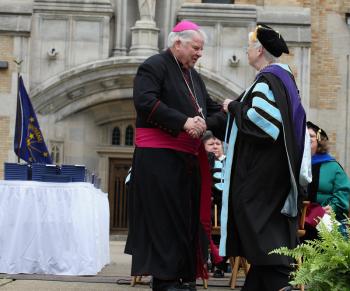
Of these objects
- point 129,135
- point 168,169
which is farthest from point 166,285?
point 129,135

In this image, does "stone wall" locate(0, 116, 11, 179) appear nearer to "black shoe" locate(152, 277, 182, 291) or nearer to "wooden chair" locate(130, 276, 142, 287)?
"wooden chair" locate(130, 276, 142, 287)

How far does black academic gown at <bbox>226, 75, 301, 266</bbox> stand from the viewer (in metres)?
5.85

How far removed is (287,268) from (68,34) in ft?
44.9

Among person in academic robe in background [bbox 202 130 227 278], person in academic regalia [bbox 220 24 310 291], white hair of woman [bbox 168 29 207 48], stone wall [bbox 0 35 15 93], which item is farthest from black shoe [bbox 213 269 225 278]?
stone wall [bbox 0 35 15 93]

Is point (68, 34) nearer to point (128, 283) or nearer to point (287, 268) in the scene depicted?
point (128, 283)

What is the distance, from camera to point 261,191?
596 centimetres

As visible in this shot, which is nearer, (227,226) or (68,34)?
(227,226)

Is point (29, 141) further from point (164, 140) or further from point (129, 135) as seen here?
point (129, 135)

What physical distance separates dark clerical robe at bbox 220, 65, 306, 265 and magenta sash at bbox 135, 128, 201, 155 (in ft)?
2.14

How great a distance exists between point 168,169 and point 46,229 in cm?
364

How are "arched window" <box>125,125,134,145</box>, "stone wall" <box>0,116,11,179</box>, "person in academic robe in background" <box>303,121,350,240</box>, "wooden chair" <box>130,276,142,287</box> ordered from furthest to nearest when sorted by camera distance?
1. "arched window" <box>125,125,134,145</box>
2. "stone wall" <box>0,116,11,179</box>
3. "wooden chair" <box>130,276,142,287</box>
4. "person in academic robe in background" <box>303,121,350,240</box>

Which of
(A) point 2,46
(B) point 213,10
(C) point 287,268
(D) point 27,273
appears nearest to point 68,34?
(A) point 2,46

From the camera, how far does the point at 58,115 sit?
19.3 meters

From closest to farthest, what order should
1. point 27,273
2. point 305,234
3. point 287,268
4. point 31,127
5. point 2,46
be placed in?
point 287,268, point 305,234, point 27,273, point 31,127, point 2,46
